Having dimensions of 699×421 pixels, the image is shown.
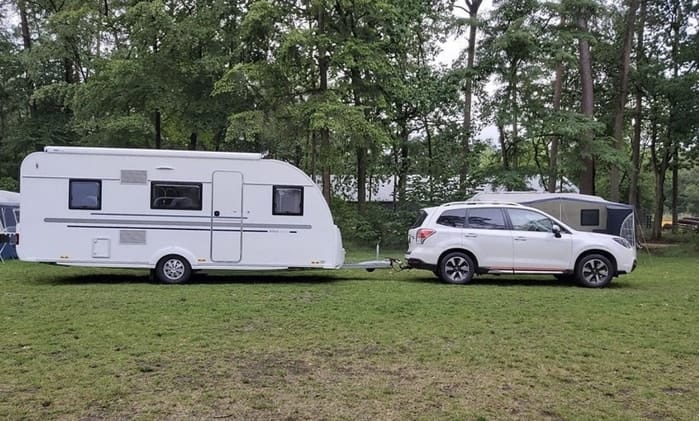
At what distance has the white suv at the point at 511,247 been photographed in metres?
10.4

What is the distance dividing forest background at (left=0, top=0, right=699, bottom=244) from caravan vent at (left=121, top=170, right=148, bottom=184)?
7965mm

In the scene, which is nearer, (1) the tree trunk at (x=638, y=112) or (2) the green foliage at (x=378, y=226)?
(2) the green foliage at (x=378, y=226)

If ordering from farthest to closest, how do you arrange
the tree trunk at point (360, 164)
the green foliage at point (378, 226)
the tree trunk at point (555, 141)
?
the tree trunk at point (555, 141), the green foliage at point (378, 226), the tree trunk at point (360, 164)

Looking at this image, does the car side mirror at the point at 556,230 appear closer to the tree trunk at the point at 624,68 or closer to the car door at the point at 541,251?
the car door at the point at 541,251

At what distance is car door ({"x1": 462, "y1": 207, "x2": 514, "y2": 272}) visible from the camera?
34.3 ft

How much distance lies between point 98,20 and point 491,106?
14.9 meters

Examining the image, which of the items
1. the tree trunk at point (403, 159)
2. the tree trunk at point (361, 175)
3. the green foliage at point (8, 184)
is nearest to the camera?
the tree trunk at point (361, 175)

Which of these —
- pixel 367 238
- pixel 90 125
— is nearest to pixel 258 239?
pixel 367 238

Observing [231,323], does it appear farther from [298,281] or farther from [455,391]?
[298,281]

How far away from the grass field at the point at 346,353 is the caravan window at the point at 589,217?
6.40 metres

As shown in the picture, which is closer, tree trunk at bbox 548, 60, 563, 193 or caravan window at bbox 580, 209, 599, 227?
caravan window at bbox 580, 209, 599, 227

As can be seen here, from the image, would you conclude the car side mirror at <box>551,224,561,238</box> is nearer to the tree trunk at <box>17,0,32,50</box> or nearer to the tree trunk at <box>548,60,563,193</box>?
the tree trunk at <box>548,60,563,193</box>

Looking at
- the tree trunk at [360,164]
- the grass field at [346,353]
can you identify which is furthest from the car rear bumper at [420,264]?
the tree trunk at [360,164]

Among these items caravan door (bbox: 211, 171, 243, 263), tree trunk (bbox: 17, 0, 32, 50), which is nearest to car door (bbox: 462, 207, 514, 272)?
caravan door (bbox: 211, 171, 243, 263)
